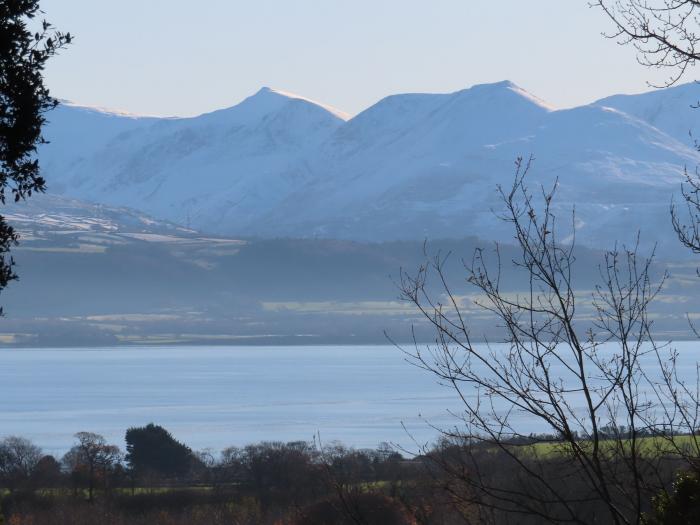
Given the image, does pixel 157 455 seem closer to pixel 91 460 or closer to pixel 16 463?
pixel 91 460

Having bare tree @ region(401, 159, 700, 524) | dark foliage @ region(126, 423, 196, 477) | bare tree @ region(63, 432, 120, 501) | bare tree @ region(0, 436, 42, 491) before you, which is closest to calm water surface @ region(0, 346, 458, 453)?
dark foliage @ region(126, 423, 196, 477)

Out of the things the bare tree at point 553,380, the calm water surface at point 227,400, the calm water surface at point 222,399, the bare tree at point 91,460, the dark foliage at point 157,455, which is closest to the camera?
the bare tree at point 553,380

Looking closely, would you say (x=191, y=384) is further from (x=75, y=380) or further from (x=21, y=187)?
(x=21, y=187)

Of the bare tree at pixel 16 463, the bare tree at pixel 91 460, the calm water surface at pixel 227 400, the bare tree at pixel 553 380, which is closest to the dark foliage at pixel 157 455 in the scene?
the bare tree at pixel 91 460

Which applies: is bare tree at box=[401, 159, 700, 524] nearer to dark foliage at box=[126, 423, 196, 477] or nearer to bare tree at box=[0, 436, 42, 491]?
bare tree at box=[0, 436, 42, 491]

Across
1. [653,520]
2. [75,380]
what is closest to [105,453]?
[653,520]

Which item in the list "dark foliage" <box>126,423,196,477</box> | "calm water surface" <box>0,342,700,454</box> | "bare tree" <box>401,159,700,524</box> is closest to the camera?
"bare tree" <box>401,159,700,524</box>

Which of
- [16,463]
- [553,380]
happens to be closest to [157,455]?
[16,463]

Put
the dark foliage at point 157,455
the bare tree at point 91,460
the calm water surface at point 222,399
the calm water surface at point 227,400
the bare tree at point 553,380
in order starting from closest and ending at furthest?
the bare tree at point 553,380, the bare tree at point 91,460, the dark foliage at point 157,455, the calm water surface at point 227,400, the calm water surface at point 222,399

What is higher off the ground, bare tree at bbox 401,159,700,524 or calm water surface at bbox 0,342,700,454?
bare tree at bbox 401,159,700,524

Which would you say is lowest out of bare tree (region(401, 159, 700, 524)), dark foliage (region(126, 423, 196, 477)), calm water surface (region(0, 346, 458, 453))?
calm water surface (region(0, 346, 458, 453))

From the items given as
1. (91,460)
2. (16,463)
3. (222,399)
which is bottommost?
(222,399)

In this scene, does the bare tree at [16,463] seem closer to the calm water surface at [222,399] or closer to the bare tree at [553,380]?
the calm water surface at [222,399]

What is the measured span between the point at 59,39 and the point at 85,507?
121 feet
